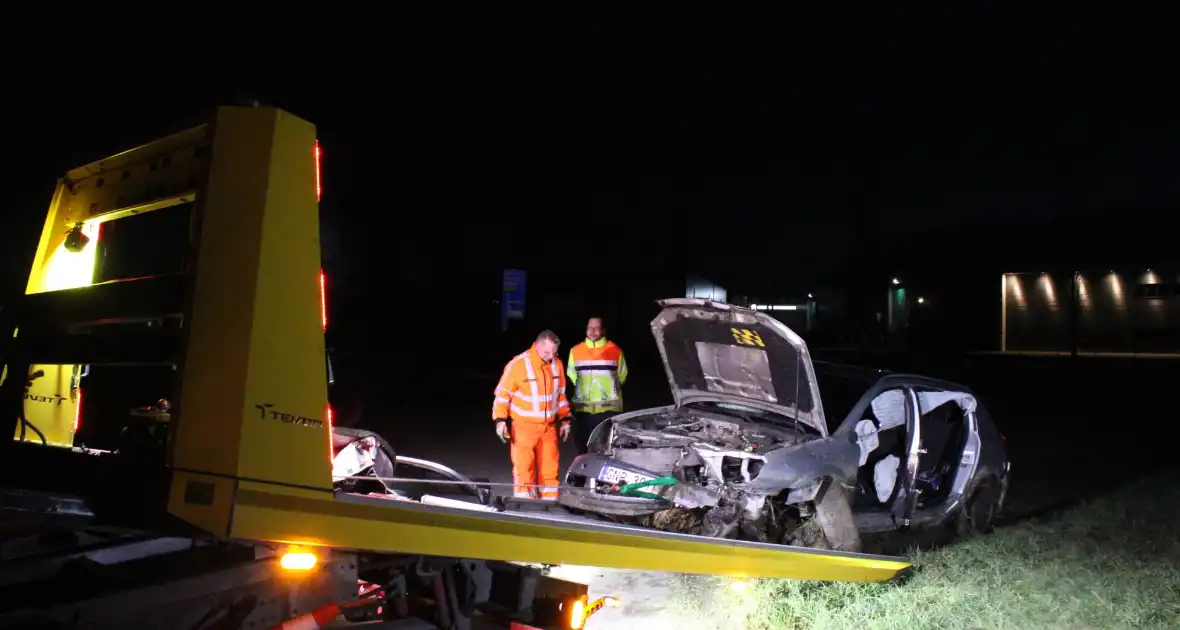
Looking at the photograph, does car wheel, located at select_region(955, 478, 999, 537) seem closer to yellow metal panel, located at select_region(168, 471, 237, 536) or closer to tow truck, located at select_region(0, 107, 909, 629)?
tow truck, located at select_region(0, 107, 909, 629)

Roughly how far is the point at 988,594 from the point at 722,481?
68.4 inches

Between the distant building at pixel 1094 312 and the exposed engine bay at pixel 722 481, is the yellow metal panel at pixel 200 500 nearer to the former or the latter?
the exposed engine bay at pixel 722 481

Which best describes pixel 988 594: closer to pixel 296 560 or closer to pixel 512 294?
pixel 296 560

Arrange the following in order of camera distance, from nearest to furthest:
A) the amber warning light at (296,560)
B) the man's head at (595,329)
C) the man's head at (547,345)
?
1. the amber warning light at (296,560)
2. the man's head at (547,345)
3. the man's head at (595,329)

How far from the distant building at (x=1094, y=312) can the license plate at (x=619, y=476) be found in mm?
34478

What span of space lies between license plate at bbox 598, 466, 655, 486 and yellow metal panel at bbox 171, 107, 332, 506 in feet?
11.8

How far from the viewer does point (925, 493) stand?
6.57m

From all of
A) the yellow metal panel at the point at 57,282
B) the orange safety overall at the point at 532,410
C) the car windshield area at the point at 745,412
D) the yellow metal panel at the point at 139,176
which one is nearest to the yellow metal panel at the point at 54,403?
the yellow metal panel at the point at 57,282

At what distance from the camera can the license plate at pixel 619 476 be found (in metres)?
5.55

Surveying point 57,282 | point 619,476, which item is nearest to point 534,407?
point 619,476

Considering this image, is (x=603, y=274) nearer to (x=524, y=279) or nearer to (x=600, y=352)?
(x=524, y=279)

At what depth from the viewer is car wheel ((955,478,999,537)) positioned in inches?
249

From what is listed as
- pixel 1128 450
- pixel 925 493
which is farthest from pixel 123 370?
pixel 1128 450

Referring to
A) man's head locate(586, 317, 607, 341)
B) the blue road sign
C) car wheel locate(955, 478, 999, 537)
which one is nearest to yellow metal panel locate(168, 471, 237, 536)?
man's head locate(586, 317, 607, 341)
